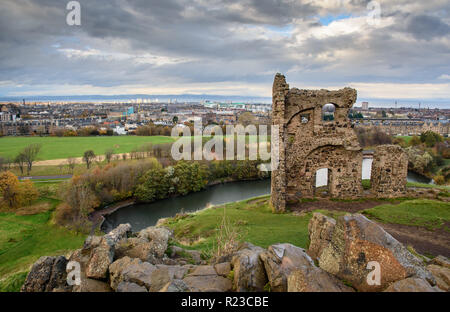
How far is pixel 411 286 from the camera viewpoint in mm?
3520

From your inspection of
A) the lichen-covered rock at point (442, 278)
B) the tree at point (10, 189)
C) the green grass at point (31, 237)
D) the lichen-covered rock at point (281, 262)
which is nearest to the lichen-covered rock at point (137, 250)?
the lichen-covered rock at point (281, 262)

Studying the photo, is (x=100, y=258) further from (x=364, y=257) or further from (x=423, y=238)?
(x=423, y=238)

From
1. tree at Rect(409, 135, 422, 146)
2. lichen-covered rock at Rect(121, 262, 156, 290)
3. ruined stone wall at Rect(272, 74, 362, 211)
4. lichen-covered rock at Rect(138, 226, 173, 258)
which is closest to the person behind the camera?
lichen-covered rock at Rect(121, 262, 156, 290)

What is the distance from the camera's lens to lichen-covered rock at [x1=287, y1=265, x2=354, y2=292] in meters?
3.78

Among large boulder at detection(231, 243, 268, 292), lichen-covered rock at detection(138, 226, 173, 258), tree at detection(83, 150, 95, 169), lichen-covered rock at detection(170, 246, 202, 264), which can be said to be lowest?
tree at detection(83, 150, 95, 169)

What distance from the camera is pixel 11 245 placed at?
78.2ft

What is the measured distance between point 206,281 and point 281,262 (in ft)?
4.65

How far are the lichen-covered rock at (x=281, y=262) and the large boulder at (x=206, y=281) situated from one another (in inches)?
30.3

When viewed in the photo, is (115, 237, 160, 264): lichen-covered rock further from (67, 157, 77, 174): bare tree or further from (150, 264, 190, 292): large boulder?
(67, 157, 77, 174): bare tree

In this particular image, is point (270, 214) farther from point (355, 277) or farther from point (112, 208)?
point (112, 208)

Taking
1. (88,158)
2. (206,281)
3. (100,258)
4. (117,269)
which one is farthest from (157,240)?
→ (88,158)

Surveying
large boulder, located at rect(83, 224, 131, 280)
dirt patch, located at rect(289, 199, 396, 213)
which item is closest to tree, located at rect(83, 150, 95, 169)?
dirt patch, located at rect(289, 199, 396, 213)

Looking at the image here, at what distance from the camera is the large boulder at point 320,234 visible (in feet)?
19.8

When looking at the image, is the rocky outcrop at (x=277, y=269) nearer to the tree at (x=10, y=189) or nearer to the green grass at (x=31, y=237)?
the green grass at (x=31, y=237)
